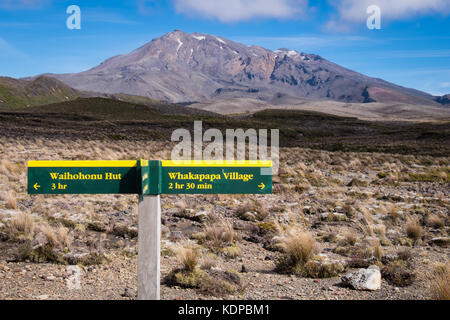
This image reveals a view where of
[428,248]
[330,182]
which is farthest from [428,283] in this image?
[330,182]

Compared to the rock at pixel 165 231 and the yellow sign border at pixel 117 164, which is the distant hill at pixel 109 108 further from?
the yellow sign border at pixel 117 164

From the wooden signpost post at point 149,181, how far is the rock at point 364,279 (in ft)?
8.77

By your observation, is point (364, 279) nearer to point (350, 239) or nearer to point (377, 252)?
point (377, 252)

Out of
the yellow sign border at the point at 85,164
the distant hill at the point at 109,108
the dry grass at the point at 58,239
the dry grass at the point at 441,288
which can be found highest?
the distant hill at the point at 109,108

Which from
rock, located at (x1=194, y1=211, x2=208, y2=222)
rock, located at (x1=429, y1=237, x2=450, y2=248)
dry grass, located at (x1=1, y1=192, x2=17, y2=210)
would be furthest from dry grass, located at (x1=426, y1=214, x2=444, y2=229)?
dry grass, located at (x1=1, y1=192, x2=17, y2=210)

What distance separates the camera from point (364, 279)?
6.00 meters

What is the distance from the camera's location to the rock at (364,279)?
5941mm

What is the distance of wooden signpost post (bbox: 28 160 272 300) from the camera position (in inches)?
165

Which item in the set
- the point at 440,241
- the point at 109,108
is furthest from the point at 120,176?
the point at 109,108

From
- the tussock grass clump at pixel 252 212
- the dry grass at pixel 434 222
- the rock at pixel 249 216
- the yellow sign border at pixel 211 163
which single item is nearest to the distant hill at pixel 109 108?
the tussock grass clump at pixel 252 212

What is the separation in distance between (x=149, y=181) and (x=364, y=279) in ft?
12.4

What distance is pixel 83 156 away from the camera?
74.9 feet
